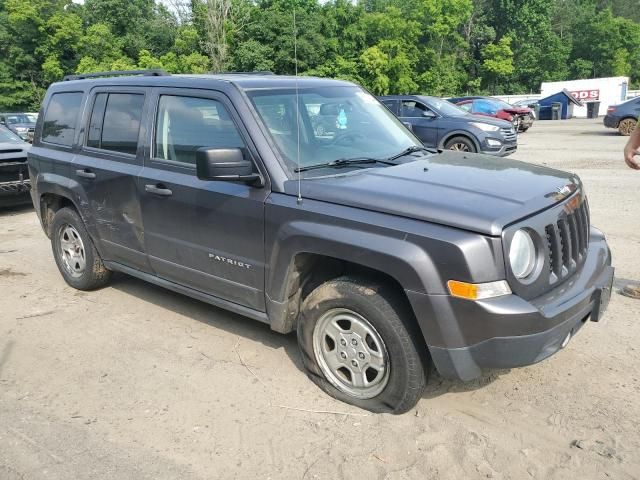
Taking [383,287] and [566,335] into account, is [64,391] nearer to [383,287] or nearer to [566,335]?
[383,287]

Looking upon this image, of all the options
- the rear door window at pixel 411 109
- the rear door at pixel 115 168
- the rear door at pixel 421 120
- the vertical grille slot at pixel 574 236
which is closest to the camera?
the vertical grille slot at pixel 574 236

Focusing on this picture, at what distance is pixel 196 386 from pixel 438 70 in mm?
56805

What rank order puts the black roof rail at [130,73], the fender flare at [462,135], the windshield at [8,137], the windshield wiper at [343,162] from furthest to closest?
the fender flare at [462,135]
the windshield at [8,137]
the black roof rail at [130,73]
the windshield wiper at [343,162]

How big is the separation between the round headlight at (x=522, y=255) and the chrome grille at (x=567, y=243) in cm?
13

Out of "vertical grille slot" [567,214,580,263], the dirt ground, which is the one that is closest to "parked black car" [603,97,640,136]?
the dirt ground

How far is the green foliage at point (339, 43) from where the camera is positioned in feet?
137

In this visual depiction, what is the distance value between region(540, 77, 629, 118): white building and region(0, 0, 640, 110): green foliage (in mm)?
16388

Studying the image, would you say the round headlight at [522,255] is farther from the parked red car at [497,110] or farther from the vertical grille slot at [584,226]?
the parked red car at [497,110]

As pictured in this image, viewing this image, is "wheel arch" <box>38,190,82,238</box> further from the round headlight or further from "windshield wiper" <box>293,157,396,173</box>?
the round headlight

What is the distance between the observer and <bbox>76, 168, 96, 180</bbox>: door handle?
15.8 ft

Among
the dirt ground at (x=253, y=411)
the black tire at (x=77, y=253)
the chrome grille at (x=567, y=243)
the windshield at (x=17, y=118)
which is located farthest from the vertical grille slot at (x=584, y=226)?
the windshield at (x=17, y=118)

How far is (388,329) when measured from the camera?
123 inches

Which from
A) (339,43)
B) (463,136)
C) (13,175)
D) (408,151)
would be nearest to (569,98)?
(339,43)

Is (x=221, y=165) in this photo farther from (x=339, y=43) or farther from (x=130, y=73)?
(x=339, y=43)
